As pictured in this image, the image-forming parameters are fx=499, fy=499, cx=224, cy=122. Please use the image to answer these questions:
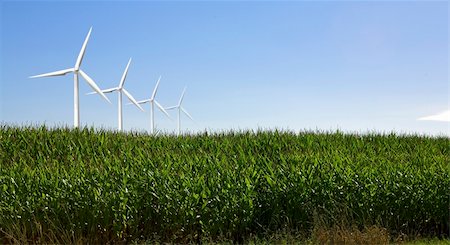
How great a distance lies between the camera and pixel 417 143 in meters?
18.2

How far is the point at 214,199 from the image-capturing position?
904 centimetres

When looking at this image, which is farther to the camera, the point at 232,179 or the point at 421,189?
the point at 421,189

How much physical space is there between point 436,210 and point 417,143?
314 inches

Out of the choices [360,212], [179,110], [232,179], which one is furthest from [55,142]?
[179,110]

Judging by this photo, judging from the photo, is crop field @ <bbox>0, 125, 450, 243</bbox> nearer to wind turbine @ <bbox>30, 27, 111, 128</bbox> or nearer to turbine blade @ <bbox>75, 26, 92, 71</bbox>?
wind turbine @ <bbox>30, 27, 111, 128</bbox>

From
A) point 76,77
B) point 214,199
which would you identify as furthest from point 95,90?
point 214,199

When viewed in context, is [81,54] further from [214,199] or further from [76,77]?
[214,199]

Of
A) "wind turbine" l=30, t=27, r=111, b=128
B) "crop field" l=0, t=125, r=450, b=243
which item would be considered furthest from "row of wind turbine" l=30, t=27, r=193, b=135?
"crop field" l=0, t=125, r=450, b=243

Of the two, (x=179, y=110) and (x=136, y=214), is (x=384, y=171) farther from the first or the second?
(x=179, y=110)

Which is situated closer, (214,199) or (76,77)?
(214,199)

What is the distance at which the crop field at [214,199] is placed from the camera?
8836 millimetres

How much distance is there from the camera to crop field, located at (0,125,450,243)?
8.84 m

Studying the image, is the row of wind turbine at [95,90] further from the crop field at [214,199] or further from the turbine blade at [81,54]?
the crop field at [214,199]

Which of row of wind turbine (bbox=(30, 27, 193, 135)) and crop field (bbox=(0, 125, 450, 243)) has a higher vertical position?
row of wind turbine (bbox=(30, 27, 193, 135))
